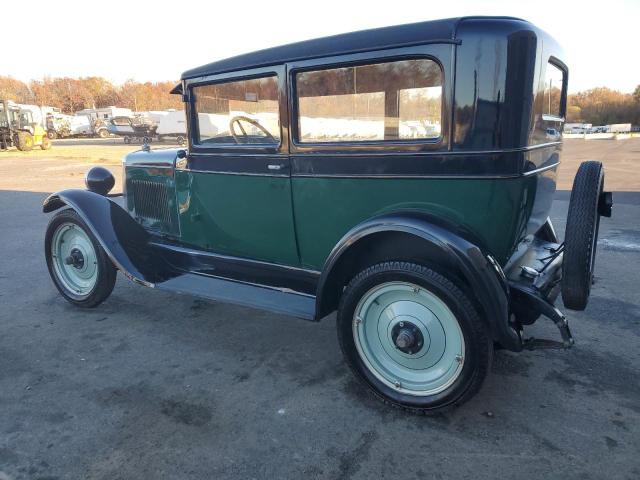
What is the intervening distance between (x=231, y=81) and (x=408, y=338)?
2.06 meters

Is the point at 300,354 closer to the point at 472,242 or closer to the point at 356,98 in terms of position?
the point at 472,242

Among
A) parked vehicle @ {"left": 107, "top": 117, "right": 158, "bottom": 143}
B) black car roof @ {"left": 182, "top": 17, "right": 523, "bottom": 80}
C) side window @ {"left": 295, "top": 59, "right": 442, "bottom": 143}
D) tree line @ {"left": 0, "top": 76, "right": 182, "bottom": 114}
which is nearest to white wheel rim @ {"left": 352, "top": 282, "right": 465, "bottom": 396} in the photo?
side window @ {"left": 295, "top": 59, "right": 442, "bottom": 143}

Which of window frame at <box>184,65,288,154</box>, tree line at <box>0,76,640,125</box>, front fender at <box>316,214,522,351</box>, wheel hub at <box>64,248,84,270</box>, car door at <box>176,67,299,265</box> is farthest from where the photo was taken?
tree line at <box>0,76,640,125</box>

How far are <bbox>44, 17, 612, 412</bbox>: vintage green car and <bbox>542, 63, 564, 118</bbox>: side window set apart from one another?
0.08ft

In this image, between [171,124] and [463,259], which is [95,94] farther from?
[463,259]

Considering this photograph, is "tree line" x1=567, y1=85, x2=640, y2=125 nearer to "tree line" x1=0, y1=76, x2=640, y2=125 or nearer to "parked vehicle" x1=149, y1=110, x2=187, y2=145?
"tree line" x1=0, y1=76, x2=640, y2=125

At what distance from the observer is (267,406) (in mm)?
2555

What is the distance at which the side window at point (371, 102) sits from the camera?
2448 mm

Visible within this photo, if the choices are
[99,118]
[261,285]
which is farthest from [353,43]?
[99,118]

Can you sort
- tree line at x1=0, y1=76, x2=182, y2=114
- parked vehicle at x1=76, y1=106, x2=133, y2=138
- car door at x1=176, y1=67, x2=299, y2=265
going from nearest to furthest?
1. car door at x1=176, y1=67, x2=299, y2=265
2. parked vehicle at x1=76, y1=106, x2=133, y2=138
3. tree line at x1=0, y1=76, x2=182, y2=114

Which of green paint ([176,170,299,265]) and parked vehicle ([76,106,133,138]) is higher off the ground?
parked vehicle ([76,106,133,138])

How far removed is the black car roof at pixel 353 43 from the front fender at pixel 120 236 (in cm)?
151

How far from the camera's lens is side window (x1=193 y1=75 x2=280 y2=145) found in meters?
3.00

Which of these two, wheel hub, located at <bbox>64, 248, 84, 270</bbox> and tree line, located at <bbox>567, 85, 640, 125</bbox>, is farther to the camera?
tree line, located at <bbox>567, 85, 640, 125</bbox>
